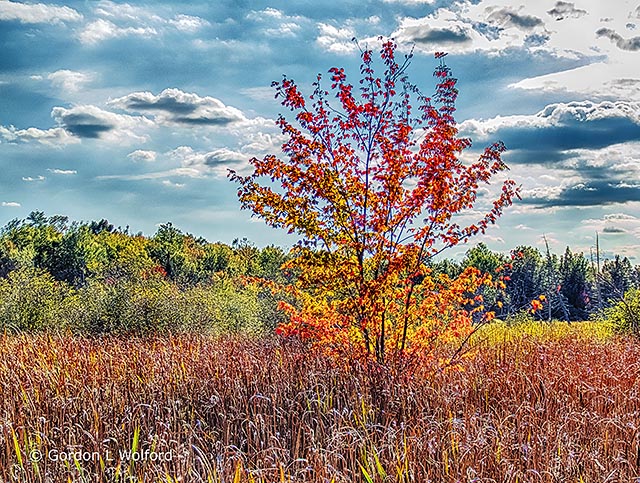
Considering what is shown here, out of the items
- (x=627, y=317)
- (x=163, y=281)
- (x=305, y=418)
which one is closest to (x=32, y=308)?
(x=163, y=281)

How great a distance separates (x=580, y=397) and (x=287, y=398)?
3200 millimetres

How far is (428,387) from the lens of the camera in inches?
264

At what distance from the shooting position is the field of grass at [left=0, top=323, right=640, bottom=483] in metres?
4.57

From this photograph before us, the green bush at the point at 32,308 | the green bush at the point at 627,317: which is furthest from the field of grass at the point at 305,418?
the green bush at the point at 627,317

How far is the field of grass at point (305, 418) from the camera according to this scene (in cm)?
457

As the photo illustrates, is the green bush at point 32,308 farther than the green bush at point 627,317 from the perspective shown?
No

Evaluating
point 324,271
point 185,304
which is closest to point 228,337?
A: point 185,304

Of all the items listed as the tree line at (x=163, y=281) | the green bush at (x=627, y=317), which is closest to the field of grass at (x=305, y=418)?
the tree line at (x=163, y=281)

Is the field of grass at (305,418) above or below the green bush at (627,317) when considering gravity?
below

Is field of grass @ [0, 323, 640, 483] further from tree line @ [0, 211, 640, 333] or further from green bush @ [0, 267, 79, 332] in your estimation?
green bush @ [0, 267, 79, 332]

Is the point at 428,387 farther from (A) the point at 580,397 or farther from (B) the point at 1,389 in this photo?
(B) the point at 1,389

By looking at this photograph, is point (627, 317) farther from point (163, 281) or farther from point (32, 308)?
point (32, 308)

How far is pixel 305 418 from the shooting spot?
6023 millimetres

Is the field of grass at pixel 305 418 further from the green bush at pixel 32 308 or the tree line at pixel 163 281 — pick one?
the green bush at pixel 32 308
